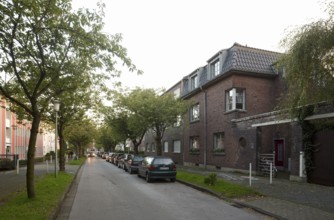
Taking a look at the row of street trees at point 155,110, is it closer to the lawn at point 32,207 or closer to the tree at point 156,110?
the tree at point 156,110

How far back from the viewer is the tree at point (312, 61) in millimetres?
7383

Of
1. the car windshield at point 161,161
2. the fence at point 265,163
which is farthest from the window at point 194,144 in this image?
the car windshield at point 161,161

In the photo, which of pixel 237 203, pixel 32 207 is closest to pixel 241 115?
pixel 237 203

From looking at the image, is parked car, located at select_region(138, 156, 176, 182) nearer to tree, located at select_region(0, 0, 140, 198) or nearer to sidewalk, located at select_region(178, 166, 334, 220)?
sidewalk, located at select_region(178, 166, 334, 220)

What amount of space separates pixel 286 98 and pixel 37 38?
23.7 ft

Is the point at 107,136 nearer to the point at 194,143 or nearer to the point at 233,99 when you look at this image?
the point at 194,143

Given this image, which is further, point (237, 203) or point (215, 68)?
point (215, 68)

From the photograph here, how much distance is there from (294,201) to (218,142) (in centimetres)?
1547

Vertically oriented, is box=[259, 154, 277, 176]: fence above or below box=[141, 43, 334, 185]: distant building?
below

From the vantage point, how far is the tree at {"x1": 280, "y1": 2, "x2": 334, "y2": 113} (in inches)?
291

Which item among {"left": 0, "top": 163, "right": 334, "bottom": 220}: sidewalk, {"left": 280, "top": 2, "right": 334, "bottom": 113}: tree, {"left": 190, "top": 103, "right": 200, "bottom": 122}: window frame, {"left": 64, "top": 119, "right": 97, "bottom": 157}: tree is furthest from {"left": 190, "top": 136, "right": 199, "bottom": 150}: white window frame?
{"left": 280, "top": 2, "right": 334, "bottom": 113}: tree

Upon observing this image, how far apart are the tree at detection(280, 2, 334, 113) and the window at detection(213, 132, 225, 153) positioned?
55.1ft

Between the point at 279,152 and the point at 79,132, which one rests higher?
the point at 79,132

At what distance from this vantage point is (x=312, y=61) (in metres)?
7.70
